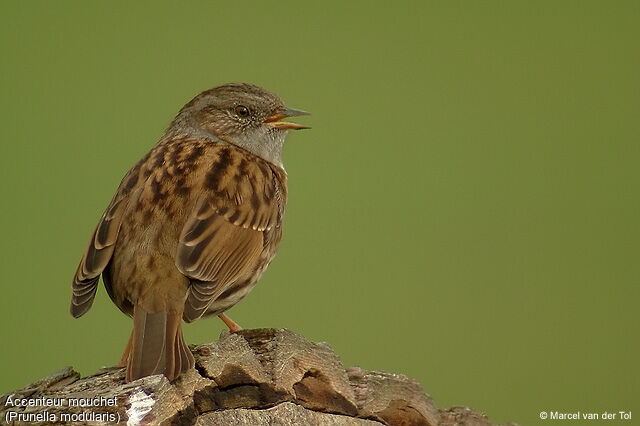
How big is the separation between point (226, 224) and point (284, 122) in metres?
1.16

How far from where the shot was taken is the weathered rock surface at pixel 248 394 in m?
2.88

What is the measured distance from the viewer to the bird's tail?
3.17 m

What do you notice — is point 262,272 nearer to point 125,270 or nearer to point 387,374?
point 125,270

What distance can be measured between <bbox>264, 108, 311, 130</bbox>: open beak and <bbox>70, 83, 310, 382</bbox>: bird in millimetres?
251

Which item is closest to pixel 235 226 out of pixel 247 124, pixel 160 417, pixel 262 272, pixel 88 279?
pixel 262 272

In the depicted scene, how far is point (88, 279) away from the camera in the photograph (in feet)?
13.6

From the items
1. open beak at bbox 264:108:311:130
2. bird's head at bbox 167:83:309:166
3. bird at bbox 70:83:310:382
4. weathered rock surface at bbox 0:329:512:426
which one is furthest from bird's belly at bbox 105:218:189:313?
open beak at bbox 264:108:311:130

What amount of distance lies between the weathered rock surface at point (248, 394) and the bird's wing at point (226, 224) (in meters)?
0.65

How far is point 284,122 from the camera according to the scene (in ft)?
17.5

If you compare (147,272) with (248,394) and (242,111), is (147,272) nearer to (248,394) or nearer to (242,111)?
(248,394)

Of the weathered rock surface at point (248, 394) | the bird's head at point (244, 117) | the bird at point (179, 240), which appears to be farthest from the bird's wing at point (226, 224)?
the weathered rock surface at point (248, 394)

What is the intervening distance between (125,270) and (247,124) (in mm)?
1516

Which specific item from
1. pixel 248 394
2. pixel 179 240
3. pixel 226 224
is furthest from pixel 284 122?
pixel 248 394

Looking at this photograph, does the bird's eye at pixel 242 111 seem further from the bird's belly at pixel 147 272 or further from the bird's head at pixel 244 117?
the bird's belly at pixel 147 272
